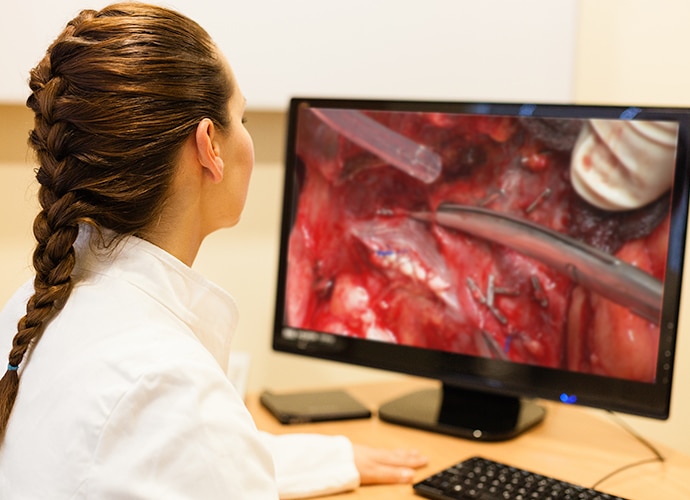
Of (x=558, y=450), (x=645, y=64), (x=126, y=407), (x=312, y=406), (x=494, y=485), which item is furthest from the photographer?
(x=645, y=64)

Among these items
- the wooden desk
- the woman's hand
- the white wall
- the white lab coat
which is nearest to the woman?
the white lab coat

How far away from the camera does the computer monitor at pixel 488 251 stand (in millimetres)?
1310

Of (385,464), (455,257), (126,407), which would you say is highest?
(455,257)

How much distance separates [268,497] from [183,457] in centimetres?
12

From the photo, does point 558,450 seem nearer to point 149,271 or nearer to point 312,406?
point 312,406

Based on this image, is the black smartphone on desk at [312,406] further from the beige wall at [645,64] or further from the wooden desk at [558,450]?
the beige wall at [645,64]

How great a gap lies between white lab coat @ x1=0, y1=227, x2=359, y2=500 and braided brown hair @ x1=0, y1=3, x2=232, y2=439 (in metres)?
0.03

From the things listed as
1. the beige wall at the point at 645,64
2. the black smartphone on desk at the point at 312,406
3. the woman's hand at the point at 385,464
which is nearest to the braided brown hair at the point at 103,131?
the woman's hand at the point at 385,464

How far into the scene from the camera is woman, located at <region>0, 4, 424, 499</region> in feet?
2.70

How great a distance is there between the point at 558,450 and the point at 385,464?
30cm

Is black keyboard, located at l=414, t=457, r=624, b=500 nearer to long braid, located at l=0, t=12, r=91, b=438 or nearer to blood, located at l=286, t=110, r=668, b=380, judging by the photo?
blood, located at l=286, t=110, r=668, b=380

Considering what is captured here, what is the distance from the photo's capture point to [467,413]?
1479mm

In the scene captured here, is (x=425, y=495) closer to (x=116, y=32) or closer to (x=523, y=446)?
(x=523, y=446)

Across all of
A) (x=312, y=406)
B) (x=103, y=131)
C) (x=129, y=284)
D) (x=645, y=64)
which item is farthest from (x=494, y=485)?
(x=645, y=64)
